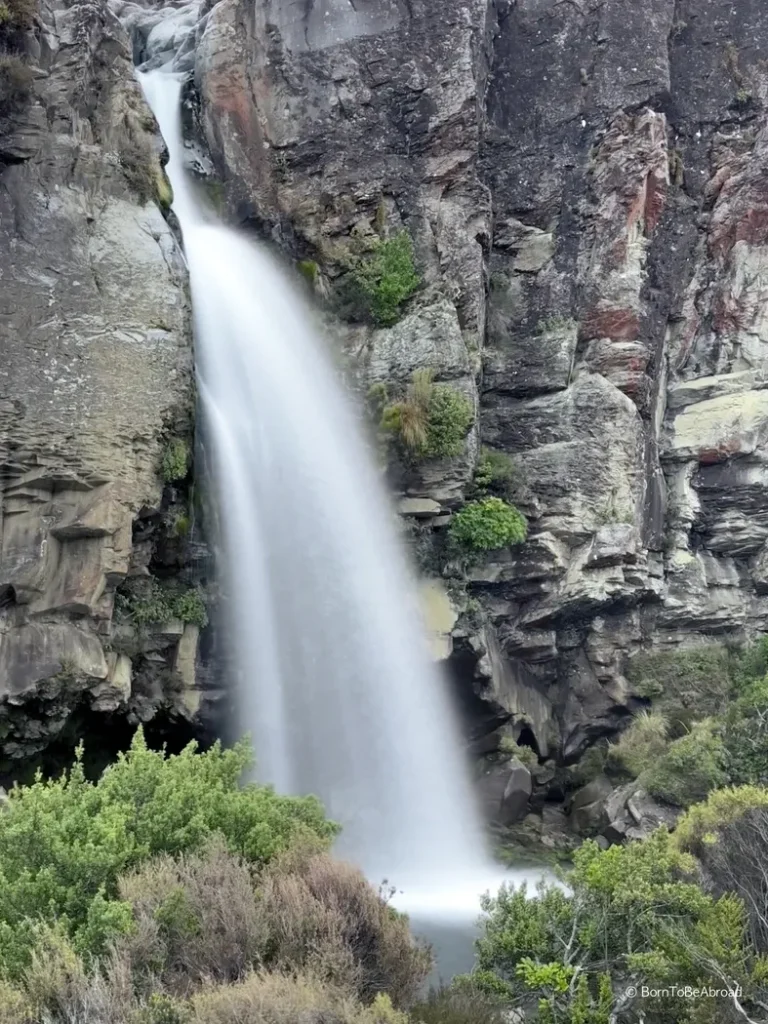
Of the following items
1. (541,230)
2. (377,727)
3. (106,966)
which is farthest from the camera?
(541,230)

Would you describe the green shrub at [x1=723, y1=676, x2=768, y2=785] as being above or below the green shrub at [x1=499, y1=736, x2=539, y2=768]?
above

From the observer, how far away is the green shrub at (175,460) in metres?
16.1

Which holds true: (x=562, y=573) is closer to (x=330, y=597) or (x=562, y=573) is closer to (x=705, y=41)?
(x=330, y=597)

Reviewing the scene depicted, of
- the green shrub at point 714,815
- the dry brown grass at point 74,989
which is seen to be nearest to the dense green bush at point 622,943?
the green shrub at point 714,815

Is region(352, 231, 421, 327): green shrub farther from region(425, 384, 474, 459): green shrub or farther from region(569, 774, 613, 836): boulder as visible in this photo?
region(569, 774, 613, 836): boulder

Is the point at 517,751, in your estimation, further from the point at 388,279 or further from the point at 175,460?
the point at 388,279

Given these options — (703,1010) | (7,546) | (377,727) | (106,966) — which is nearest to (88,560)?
(7,546)

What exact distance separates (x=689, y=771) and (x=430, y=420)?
858 centimetres

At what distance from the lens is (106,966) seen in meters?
7.41

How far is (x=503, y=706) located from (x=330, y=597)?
4566 millimetres

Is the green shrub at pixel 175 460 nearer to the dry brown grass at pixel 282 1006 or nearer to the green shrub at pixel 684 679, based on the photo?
the dry brown grass at pixel 282 1006

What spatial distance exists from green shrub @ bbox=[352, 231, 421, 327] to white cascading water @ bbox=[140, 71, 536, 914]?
240 cm

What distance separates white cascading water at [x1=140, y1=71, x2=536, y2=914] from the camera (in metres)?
17.2

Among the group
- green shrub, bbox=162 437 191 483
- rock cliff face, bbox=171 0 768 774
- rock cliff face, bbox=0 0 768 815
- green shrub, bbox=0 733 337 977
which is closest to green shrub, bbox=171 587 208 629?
green shrub, bbox=162 437 191 483
